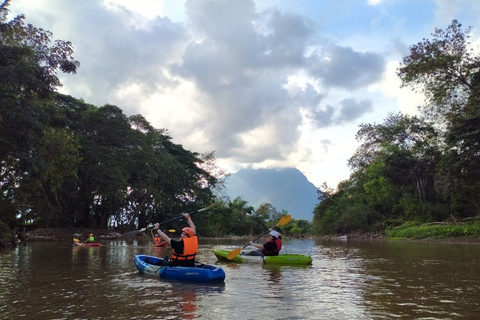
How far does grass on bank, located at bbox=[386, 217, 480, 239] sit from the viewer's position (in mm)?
25641

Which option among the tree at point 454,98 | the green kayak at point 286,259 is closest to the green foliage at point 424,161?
the tree at point 454,98

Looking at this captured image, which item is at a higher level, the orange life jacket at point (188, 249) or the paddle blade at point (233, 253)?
the orange life jacket at point (188, 249)

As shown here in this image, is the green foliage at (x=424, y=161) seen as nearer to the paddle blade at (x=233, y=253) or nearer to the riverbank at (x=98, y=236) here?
the riverbank at (x=98, y=236)

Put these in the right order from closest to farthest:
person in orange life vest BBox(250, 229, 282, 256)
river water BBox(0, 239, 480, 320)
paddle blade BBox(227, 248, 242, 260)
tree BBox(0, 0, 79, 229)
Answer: river water BBox(0, 239, 480, 320) < paddle blade BBox(227, 248, 242, 260) < person in orange life vest BBox(250, 229, 282, 256) < tree BBox(0, 0, 79, 229)

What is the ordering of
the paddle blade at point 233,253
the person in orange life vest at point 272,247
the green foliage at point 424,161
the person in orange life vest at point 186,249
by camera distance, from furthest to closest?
the green foliage at point 424,161
the person in orange life vest at point 272,247
the paddle blade at point 233,253
the person in orange life vest at point 186,249

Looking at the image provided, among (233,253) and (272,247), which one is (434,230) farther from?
(233,253)

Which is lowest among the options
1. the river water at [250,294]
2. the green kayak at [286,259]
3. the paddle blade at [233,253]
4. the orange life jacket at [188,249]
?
the river water at [250,294]

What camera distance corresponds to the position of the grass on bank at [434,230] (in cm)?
2564

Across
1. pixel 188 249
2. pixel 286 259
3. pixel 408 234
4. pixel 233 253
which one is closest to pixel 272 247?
pixel 286 259

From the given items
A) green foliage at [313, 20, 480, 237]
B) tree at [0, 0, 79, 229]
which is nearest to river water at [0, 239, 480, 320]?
tree at [0, 0, 79, 229]

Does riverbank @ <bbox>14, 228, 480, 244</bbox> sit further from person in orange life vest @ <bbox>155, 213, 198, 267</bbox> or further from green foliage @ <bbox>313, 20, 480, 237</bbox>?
person in orange life vest @ <bbox>155, 213, 198, 267</bbox>

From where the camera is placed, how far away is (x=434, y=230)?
28359mm

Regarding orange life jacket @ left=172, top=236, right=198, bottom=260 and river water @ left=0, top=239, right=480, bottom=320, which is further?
orange life jacket @ left=172, top=236, right=198, bottom=260

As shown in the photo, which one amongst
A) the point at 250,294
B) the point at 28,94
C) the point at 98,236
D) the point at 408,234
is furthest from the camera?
the point at 98,236
